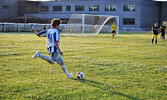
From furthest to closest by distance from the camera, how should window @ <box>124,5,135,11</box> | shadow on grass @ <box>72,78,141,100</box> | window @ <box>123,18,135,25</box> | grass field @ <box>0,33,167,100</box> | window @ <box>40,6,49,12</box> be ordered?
1. window @ <box>40,6,49,12</box>
2. window @ <box>124,5,135,11</box>
3. window @ <box>123,18,135,25</box>
4. shadow on grass @ <box>72,78,141,100</box>
5. grass field @ <box>0,33,167,100</box>

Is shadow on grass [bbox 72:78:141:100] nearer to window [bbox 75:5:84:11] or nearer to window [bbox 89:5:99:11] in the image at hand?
window [bbox 89:5:99:11]

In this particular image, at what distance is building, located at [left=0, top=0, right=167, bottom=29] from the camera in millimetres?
69000

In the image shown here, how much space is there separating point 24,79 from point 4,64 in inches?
119

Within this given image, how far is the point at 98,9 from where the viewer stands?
2822 inches

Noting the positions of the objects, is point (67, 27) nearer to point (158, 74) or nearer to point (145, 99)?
point (158, 74)

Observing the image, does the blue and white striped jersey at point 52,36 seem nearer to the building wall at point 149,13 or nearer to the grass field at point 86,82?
the grass field at point 86,82

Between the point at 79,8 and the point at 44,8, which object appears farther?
the point at 44,8

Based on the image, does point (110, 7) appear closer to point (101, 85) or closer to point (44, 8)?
point (44, 8)

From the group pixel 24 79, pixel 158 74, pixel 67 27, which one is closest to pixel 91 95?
pixel 24 79

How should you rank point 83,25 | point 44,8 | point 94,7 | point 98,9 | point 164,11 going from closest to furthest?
1. point 83,25
2. point 98,9
3. point 94,7
4. point 164,11
5. point 44,8

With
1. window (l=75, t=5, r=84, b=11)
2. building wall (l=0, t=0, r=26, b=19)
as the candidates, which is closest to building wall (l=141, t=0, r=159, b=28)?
window (l=75, t=5, r=84, b=11)

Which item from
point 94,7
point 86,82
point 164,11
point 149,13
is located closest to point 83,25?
point 86,82

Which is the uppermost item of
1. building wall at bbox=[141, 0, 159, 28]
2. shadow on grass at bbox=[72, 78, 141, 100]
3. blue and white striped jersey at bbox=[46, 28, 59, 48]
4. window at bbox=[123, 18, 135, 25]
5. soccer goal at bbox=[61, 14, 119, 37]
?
building wall at bbox=[141, 0, 159, 28]

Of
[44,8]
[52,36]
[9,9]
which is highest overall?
[44,8]
